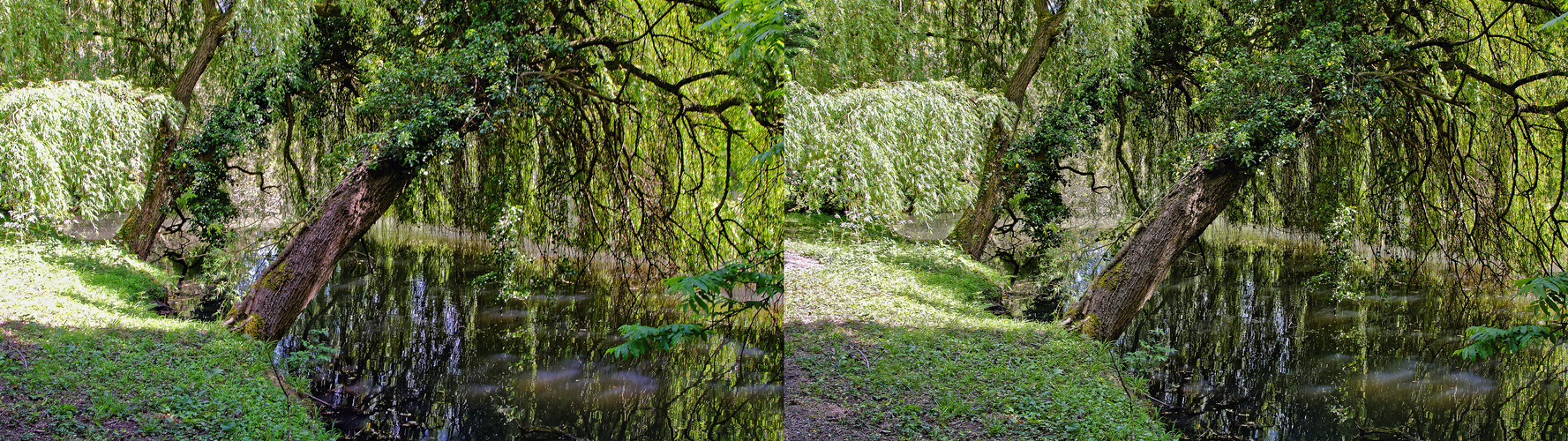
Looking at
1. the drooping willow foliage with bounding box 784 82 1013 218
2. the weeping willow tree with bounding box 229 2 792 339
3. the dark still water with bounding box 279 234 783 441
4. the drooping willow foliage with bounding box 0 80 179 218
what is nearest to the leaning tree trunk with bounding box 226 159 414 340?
the weeping willow tree with bounding box 229 2 792 339

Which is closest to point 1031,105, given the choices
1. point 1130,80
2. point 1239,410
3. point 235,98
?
point 1130,80

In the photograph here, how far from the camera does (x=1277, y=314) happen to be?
4.93 metres

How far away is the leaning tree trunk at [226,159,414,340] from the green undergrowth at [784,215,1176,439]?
8.65ft

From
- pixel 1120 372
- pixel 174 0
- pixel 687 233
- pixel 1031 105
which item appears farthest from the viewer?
pixel 174 0

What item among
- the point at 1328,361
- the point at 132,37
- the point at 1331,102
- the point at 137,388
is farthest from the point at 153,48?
the point at 1328,361

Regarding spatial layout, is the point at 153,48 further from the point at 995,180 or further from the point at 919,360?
the point at 995,180

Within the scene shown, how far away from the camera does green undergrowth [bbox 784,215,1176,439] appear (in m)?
3.42

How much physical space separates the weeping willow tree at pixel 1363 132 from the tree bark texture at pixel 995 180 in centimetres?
79

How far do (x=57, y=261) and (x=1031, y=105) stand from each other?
5586 millimetres

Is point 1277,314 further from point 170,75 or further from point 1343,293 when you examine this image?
point 170,75

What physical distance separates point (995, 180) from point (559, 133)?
2.44 meters

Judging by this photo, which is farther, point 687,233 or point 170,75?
point 170,75

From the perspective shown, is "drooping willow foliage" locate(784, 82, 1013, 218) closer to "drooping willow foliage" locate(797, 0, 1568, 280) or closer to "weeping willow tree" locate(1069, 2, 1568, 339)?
"drooping willow foliage" locate(797, 0, 1568, 280)

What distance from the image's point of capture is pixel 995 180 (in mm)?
4305
